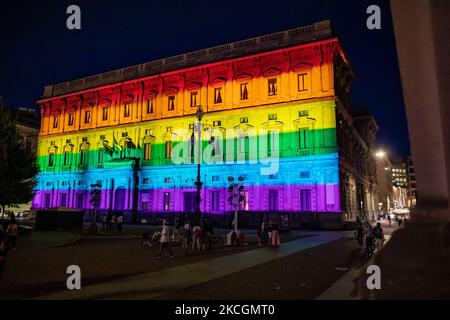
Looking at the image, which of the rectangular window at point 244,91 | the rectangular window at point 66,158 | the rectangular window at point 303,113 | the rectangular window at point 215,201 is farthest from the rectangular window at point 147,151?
the rectangular window at point 303,113

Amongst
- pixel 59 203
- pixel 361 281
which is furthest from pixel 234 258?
pixel 59 203

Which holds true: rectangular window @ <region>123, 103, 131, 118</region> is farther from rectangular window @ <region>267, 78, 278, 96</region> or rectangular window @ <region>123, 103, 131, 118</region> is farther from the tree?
rectangular window @ <region>267, 78, 278, 96</region>

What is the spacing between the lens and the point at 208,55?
4391cm

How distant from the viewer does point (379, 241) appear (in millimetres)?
17500

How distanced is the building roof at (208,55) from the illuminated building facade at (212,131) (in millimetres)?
144

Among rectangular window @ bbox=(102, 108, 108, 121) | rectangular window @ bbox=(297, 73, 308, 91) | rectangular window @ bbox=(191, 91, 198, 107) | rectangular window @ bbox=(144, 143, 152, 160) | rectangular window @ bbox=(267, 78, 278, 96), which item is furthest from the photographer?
rectangular window @ bbox=(102, 108, 108, 121)

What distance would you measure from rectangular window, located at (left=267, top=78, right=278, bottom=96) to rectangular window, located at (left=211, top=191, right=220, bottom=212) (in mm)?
12884

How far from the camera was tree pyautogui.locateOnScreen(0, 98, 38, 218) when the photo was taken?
2662 cm

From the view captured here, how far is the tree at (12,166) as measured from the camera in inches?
1048

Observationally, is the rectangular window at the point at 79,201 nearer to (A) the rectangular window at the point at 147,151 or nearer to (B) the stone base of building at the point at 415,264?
(A) the rectangular window at the point at 147,151

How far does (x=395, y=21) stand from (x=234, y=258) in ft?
41.7

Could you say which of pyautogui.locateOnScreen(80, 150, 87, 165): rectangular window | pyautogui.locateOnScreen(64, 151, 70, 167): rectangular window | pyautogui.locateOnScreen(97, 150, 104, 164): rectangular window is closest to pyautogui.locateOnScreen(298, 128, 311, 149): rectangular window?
pyautogui.locateOnScreen(97, 150, 104, 164): rectangular window

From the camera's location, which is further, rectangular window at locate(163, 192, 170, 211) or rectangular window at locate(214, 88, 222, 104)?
rectangular window at locate(163, 192, 170, 211)
